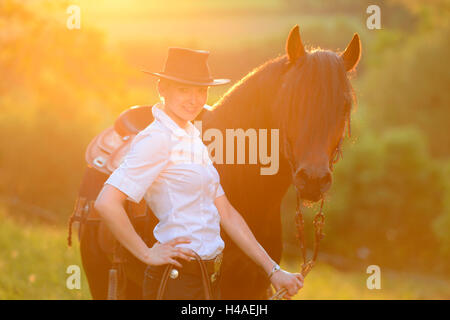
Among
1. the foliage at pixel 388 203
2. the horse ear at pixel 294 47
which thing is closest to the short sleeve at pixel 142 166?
the horse ear at pixel 294 47

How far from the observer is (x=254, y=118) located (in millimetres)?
2973

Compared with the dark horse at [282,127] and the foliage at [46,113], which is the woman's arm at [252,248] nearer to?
the dark horse at [282,127]

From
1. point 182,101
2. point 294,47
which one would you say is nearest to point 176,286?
point 182,101

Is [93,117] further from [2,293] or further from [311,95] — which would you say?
[311,95]

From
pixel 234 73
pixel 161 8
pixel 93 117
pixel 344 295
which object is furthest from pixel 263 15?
pixel 344 295

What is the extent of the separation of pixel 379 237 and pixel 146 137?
17.6 m

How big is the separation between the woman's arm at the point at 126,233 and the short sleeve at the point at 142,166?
4 centimetres

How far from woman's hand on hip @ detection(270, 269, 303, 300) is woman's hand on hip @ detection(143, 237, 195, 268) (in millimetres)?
401

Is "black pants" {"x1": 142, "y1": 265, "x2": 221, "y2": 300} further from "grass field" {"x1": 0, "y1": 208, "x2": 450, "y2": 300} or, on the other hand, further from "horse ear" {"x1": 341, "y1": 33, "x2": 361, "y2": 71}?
"grass field" {"x1": 0, "y1": 208, "x2": 450, "y2": 300}

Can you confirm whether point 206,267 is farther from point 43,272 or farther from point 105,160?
point 43,272

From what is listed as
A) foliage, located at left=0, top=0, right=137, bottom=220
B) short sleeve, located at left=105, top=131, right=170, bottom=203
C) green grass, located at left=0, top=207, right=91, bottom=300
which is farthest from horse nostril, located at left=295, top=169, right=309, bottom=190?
foliage, located at left=0, top=0, right=137, bottom=220

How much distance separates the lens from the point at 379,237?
61.8ft

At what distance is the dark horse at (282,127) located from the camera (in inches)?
99.9

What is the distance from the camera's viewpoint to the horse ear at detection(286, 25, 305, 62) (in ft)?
9.12
